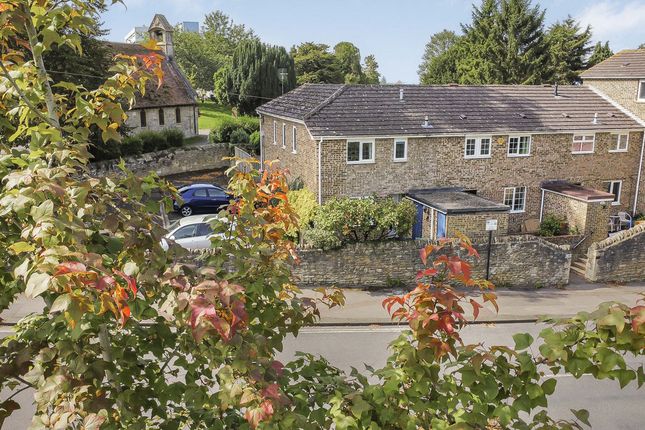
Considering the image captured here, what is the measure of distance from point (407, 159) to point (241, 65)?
124ft

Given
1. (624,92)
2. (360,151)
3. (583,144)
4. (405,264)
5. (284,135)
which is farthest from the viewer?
(284,135)

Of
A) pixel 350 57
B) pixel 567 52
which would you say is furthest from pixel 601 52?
pixel 350 57

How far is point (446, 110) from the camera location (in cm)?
2625

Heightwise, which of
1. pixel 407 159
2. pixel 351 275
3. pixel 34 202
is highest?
pixel 34 202

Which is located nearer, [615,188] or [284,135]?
[615,188]

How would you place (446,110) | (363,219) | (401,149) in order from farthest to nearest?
(446,110) → (401,149) → (363,219)

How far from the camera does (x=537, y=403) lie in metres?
3.72

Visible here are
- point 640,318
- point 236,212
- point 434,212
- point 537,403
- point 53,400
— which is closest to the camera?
point 640,318

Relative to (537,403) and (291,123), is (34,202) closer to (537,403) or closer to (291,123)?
(537,403)

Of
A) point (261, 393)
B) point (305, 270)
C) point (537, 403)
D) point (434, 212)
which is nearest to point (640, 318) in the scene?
point (537, 403)

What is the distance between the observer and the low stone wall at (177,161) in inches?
1423

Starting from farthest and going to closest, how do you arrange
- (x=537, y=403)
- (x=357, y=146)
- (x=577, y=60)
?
(x=577, y=60), (x=357, y=146), (x=537, y=403)

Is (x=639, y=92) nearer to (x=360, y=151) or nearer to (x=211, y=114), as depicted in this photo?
(x=360, y=151)

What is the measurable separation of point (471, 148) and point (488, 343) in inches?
468
